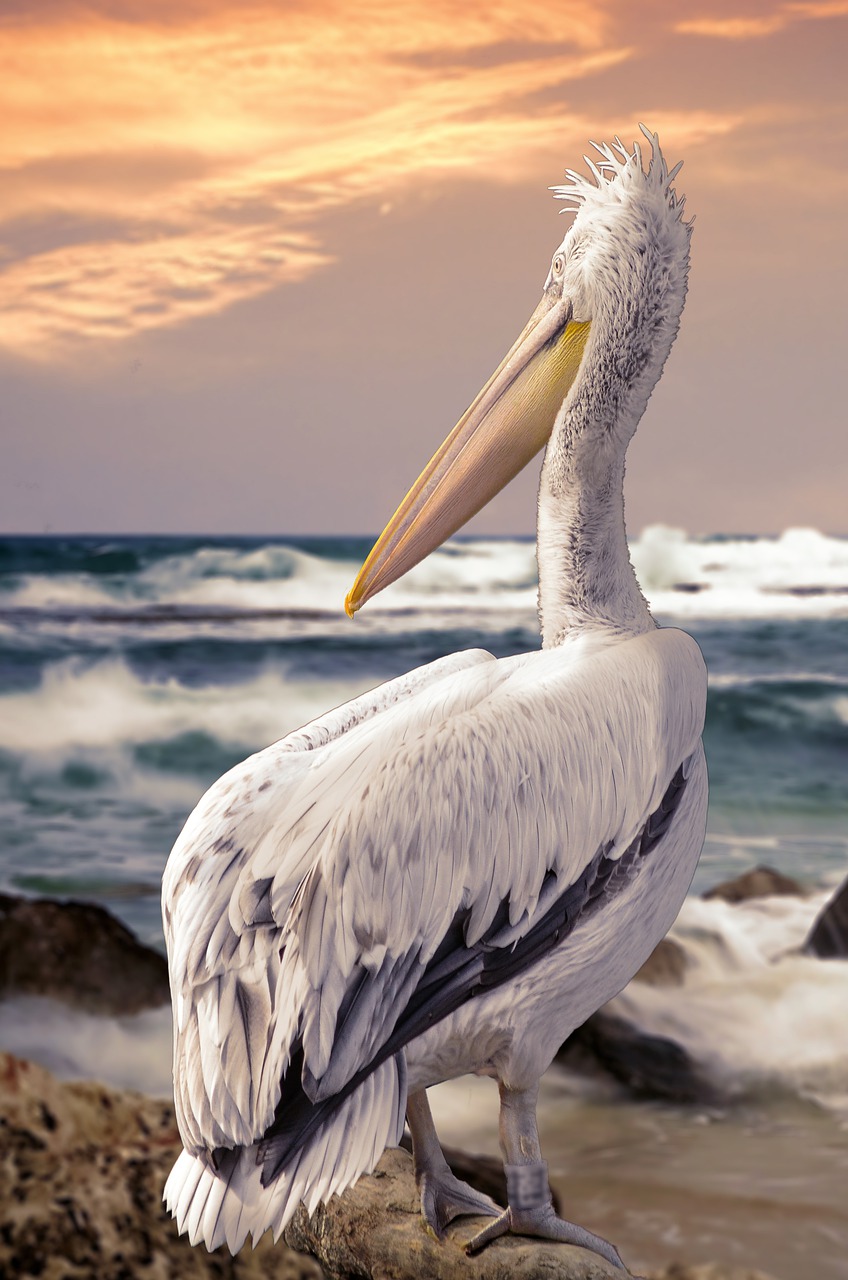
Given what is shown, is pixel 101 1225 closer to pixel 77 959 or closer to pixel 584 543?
pixel 584 543

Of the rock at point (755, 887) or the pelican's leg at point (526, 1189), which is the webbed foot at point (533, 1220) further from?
the rock at point (755, 887)

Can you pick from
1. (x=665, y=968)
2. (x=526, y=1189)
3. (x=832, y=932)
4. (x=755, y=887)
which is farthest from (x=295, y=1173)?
(x=755, y=887)

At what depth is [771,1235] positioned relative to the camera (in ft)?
15.5

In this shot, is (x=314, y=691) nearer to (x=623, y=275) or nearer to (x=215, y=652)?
(x=215, y=652)

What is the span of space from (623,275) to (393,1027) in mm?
1136

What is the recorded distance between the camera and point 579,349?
6.58 ft

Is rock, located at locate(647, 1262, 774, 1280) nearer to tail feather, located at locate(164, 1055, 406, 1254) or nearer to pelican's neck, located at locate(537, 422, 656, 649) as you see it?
tail feather, located at locate(164, 1055, 406, 1254)

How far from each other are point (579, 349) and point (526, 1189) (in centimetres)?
128

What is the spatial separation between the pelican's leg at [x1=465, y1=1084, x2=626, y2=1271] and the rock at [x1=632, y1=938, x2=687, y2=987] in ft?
13.5

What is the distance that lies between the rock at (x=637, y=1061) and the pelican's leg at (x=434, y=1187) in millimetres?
3716

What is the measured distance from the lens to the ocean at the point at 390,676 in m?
5.82

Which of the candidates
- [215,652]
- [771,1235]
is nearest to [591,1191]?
[771,1235]

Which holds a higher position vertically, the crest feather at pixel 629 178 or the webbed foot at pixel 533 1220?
the crest feather at pixel 629 178

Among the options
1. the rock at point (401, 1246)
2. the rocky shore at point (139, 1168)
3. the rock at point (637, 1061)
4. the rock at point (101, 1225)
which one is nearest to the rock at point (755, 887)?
the rocky shore at point (139, 1168)
